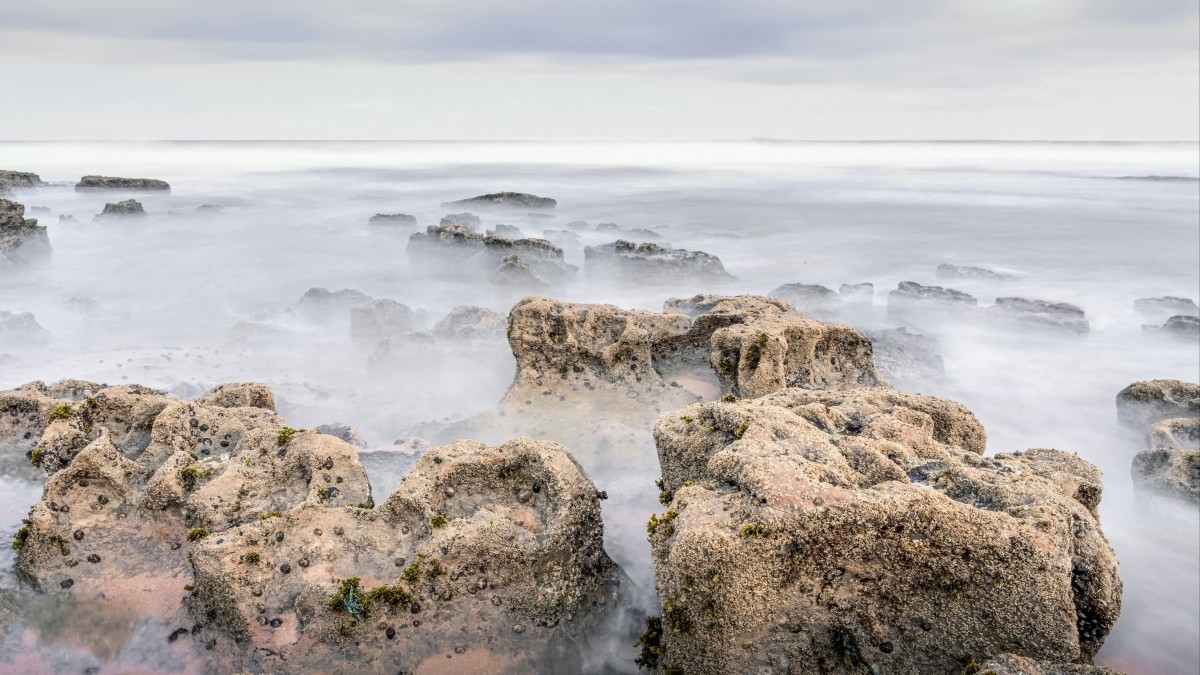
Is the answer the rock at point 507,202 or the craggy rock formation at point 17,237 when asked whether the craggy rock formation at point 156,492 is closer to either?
the craggy rock formation at point 17,237

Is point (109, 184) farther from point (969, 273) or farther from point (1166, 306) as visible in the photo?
point (1166, 306)

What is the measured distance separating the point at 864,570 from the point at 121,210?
37080 mm

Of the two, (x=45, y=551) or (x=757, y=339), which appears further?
(x=757, y=339)

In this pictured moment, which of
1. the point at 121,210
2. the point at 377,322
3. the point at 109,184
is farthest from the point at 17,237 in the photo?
the point at 109,184

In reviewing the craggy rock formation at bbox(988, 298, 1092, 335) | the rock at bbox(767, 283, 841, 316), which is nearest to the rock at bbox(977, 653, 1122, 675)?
the rock at bbox(767, 283, 841, 316)

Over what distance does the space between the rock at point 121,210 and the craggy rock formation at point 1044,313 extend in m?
33.5

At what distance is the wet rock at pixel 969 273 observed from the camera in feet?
84.5

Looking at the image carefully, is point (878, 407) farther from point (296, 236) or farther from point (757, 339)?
point (296, 236)

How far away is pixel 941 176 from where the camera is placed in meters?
83.6

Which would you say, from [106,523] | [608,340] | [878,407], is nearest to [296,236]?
[608,340]

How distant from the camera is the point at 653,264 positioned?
21547mm

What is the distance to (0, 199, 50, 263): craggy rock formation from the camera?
2134 centimetres

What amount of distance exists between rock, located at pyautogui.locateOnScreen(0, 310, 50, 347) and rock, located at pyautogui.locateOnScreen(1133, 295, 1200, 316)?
25760 mm

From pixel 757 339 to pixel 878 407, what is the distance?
8.75 feet
